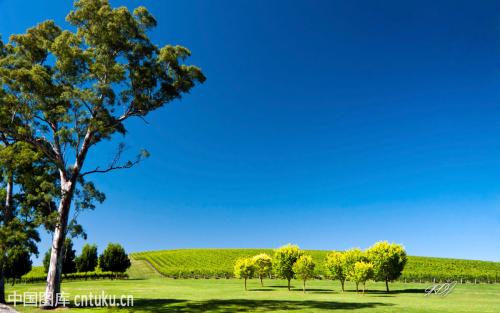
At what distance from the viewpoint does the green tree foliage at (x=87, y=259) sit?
8953 centimetres

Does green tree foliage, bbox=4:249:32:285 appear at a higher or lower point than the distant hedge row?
higher

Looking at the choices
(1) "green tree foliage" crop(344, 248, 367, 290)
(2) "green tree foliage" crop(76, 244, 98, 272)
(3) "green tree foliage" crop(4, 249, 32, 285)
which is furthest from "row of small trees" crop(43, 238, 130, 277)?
(1) "green tree foliage" crop(344, 248, 367, 290)

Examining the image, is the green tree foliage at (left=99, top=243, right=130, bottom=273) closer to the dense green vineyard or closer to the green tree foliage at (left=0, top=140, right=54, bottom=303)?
the dense green vineyard

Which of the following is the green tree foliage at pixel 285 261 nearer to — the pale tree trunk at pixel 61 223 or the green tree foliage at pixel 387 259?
the green tree foliage at pixel 387 259

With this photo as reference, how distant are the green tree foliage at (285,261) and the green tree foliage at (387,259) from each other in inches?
449

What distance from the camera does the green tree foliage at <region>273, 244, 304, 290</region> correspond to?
59359 millimetres

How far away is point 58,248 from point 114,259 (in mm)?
62196

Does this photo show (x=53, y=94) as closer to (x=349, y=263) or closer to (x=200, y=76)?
(x=200, y=76)

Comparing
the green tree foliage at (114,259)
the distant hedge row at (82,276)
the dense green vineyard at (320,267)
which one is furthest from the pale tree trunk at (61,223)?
the dense green vineyard at (320,267)

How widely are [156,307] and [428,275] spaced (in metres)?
73.0

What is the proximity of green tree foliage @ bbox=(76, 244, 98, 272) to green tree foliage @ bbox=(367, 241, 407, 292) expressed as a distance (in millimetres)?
65198

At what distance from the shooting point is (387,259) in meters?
55.5

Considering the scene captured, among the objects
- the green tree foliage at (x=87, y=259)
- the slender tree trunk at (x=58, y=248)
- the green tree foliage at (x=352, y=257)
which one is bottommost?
the green tree foliage at (x=87, y=259)

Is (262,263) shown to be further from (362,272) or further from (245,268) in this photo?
(362,272)
